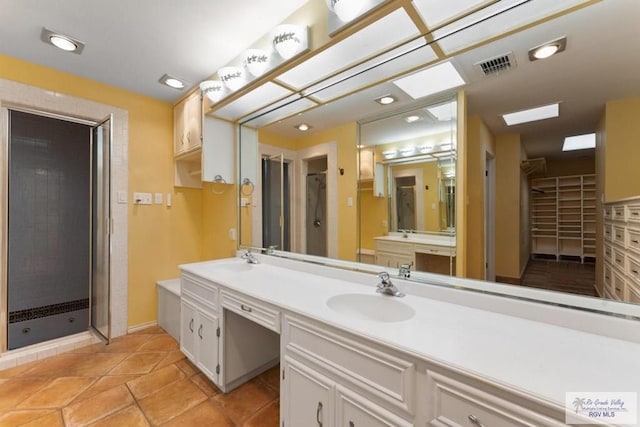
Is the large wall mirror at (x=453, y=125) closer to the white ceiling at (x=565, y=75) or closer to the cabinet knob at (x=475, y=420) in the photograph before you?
the white ceiling at (x=565, y=75)

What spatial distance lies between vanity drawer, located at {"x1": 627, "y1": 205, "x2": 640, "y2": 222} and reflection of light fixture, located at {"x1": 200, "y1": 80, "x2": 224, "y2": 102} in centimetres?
243

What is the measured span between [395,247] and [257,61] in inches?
60.1

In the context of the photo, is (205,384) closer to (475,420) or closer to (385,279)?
(385,279)

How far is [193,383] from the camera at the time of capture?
183 cm

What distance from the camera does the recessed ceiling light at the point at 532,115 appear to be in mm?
1120

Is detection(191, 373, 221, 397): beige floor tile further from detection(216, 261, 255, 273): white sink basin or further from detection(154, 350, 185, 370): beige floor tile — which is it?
detection(216, 261, 255, 273): white sink basin

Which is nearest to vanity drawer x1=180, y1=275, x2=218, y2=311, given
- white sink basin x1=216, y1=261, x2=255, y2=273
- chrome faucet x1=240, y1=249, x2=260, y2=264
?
white sink basin x1=216, y1=261, x2=255, y2=273

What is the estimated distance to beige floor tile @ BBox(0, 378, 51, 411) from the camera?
1633 mm

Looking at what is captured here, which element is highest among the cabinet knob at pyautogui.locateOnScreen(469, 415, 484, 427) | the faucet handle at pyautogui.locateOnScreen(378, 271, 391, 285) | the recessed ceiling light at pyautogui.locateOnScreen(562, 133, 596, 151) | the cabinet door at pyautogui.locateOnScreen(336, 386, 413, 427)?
the recessed ceiling light at pyautogui.locateOnScreen(562, 133, 596, 151)

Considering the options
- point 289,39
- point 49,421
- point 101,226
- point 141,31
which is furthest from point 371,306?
point 101,226

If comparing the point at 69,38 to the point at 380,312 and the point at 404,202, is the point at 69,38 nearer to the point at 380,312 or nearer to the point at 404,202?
the point at 404,202

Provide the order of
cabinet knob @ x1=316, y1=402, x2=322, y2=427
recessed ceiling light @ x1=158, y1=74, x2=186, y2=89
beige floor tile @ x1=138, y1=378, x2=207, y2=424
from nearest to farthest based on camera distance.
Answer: cabinet knob @ x1=316, y1=402, x2=322, y2=427 < beige floor tile @ x1=138, y1=378, x2=207, y2=424 < recessed ceiling light @ x1=158, y1=74, x2=186, y2=89

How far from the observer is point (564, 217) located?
1.15m

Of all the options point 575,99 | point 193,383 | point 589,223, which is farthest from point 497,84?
point 193,383
